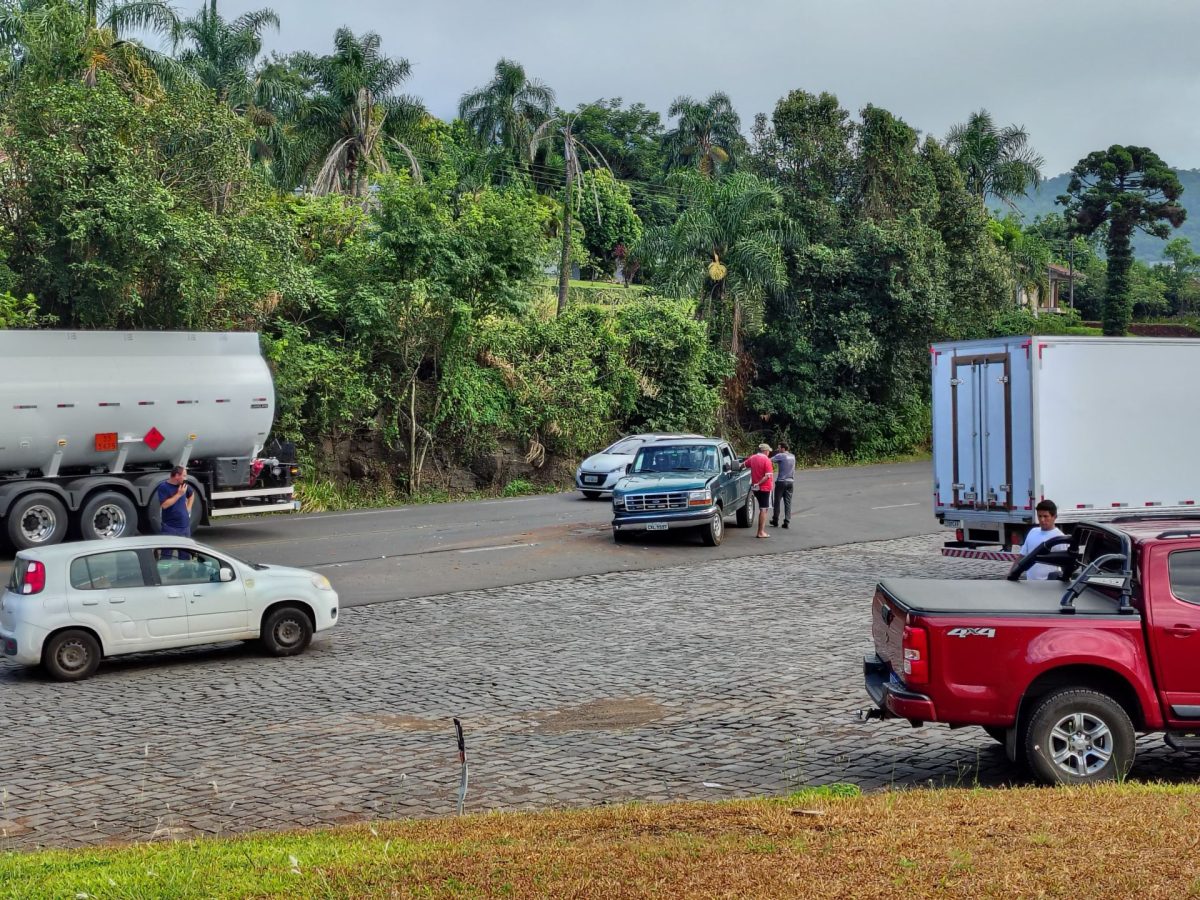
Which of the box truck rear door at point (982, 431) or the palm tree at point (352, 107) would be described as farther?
the palm tree at point (352, 107)

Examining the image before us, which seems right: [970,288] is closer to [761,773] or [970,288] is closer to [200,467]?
[200,467]

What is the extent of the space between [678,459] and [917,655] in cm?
1580

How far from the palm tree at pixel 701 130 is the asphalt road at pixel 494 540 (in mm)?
54344

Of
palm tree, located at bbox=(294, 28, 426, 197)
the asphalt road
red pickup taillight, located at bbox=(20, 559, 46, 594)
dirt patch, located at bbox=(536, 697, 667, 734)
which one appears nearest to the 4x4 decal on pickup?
dirt patch, located at bbox=(536, 697, 667, 734)

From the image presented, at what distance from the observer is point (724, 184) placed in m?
46.4

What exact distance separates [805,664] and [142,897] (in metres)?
8.46

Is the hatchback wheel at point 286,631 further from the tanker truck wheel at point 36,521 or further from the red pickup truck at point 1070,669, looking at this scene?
the tanker truck wheel at point 36,521

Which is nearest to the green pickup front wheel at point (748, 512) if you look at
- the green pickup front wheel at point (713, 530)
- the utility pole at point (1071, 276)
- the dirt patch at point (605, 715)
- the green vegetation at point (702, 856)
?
the green pickup front wheel at point (713, 530)

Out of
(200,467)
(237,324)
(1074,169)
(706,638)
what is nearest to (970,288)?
(237,324)

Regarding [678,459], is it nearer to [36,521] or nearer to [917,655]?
[36,521]

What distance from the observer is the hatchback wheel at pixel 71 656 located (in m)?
12.6

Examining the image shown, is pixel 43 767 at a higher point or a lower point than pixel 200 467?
lower

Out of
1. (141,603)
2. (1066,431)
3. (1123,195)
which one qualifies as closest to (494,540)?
(1066,431)

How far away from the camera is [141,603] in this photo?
Answer: 1302cm
